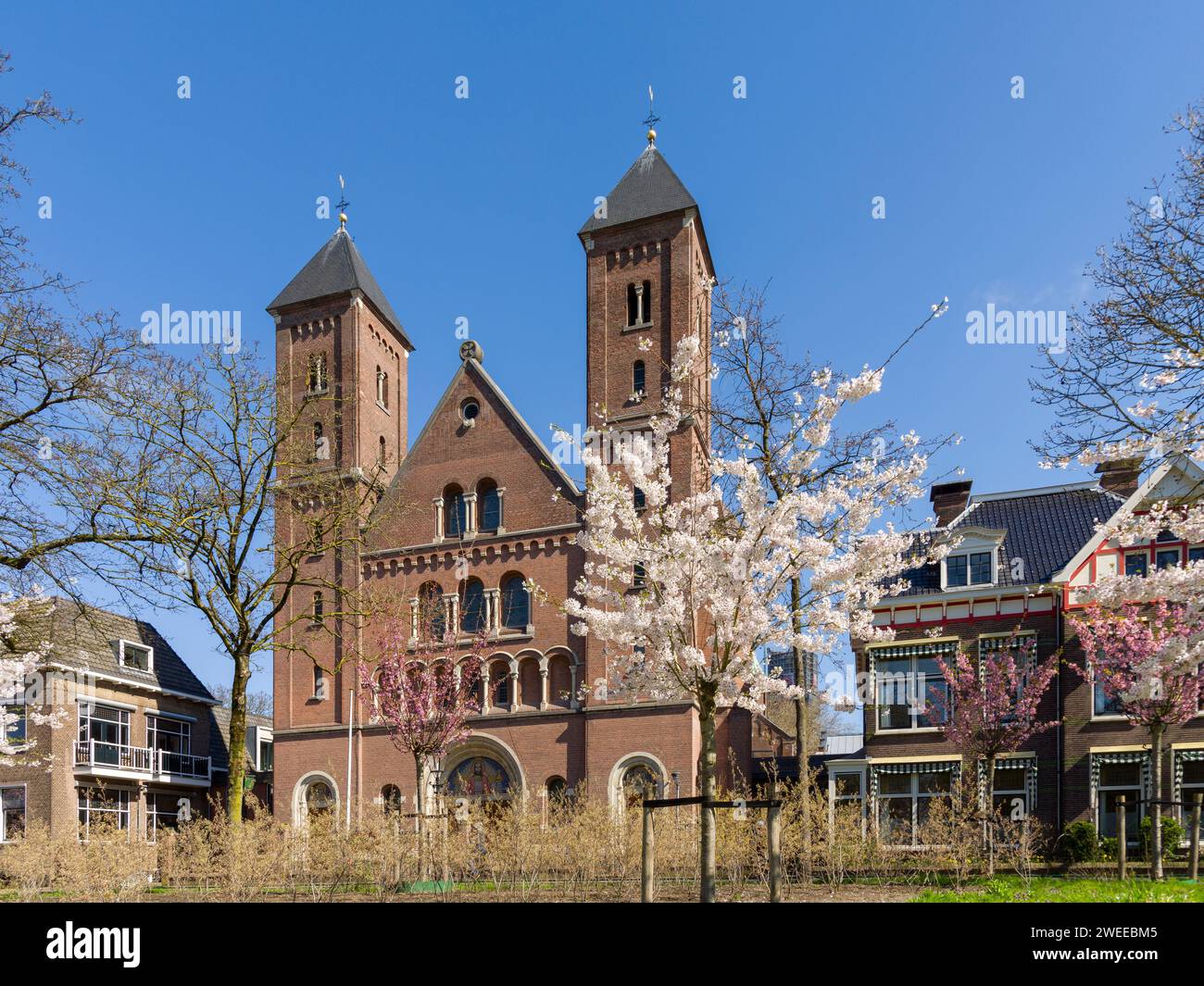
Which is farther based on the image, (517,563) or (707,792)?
(517,563)

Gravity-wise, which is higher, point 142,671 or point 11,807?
point 142,671

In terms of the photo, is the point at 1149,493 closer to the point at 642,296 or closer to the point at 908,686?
the point at 908,686

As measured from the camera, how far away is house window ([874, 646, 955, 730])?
2877 cm

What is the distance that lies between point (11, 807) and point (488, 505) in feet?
64.7

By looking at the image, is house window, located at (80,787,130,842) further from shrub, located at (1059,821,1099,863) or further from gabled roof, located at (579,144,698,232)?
shrub, located at (1059,821,1099,863)

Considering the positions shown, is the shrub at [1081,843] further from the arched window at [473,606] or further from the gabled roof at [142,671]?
the gabled roof at [142,671]

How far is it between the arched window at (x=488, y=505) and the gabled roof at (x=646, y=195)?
10.0 meters

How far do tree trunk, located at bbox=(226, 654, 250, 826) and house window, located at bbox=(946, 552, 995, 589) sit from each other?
1943 centimetres

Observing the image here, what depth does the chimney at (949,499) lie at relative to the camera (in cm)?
3186

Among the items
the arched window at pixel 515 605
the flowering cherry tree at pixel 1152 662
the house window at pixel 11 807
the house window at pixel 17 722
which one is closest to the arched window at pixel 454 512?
the arched window at pixel 515 605

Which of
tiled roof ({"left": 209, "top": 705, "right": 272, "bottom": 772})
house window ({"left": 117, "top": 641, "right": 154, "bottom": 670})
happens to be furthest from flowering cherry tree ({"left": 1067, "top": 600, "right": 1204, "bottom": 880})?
tiled roof ({"left": 209, "top": 705, "right": 272, "bottom": 772})

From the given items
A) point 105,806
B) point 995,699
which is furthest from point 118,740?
point 995,699

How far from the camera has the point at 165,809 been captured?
40594mm
